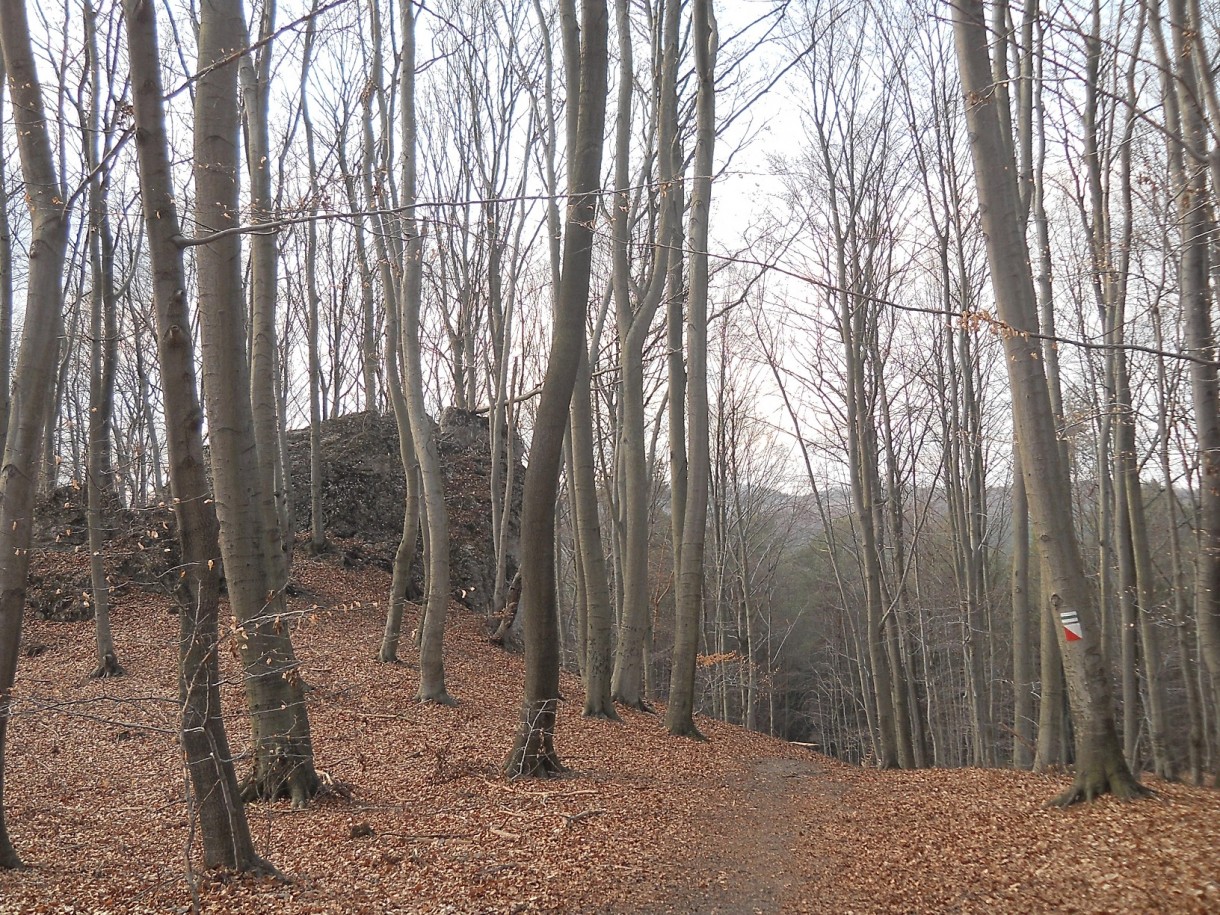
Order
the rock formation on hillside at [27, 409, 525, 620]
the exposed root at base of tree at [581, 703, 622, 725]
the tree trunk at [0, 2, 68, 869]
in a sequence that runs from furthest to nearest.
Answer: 1. the rock formation on hillside at [27, 409, 525, 620]
2. the exposed root at base of tree at [581, 703, 622, 725]
3. the tree trunk at [0, 2, 68, 869]

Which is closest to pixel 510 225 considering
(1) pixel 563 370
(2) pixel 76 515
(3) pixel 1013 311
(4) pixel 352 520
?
(4) pixel 352 520

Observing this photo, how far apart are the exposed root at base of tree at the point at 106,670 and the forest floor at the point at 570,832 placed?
1.62 m

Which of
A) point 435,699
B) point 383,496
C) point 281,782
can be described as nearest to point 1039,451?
point 281,782

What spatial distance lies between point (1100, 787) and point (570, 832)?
145 inches

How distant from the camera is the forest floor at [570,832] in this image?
4.31 metres

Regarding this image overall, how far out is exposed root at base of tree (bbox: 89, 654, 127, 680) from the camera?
11.0 meters

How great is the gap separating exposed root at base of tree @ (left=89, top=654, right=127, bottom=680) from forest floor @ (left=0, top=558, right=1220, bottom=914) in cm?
162

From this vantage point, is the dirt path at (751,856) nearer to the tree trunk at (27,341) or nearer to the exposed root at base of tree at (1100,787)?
the exposed root at base of tree at (1100,787)

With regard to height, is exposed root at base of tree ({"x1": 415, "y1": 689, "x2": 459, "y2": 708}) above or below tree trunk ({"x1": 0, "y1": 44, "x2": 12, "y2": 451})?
below

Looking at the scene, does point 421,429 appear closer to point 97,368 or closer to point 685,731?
point 685,731

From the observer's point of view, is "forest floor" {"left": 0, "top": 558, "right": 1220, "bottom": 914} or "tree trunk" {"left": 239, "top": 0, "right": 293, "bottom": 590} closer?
"forest floor" {"left": 0, "top": 558, "right": 1220, "bottom": 914}

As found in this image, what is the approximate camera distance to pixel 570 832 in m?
5.61

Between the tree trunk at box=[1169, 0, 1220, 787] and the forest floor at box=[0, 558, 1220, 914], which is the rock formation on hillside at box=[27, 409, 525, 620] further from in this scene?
the tree trunk at box=[1169, 0, 1220, 787]

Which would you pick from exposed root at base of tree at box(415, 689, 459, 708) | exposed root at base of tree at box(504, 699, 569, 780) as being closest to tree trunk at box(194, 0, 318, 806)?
exposed root at base of tree at box(504, 699, 569, 780)
